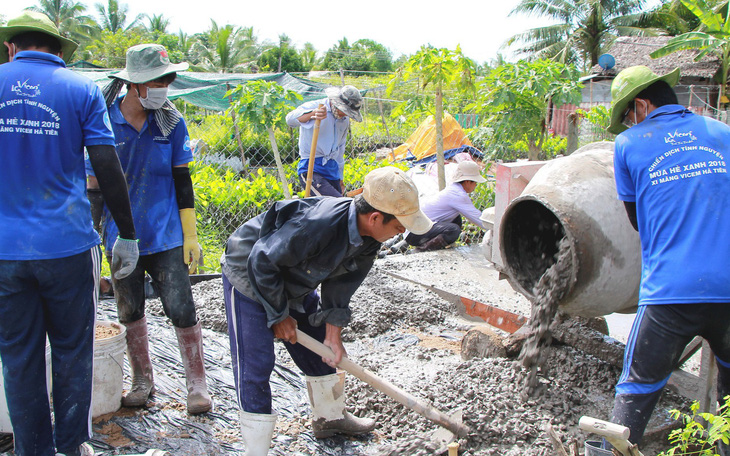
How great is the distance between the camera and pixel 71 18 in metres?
40.0

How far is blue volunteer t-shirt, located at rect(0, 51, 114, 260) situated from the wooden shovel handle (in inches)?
41.1

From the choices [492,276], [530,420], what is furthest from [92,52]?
[530,420]

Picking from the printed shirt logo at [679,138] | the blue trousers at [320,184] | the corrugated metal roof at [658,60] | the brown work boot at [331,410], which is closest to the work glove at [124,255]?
the brown work boot at [331,410]

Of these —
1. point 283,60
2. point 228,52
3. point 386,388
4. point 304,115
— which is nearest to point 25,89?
point 386,388

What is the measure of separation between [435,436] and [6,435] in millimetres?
2035

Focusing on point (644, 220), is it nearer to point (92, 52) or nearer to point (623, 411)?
point (623, 411)

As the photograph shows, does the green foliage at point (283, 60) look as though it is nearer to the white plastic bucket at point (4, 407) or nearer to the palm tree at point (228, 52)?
the palm tree at point (228, 52)

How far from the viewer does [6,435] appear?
2604 mm

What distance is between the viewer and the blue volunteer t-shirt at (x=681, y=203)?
6.67ft

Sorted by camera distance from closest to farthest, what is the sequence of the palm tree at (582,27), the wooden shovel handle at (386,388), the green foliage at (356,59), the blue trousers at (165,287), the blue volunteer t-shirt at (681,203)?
the blue volunteer t-shirt at (681,203) → the wooden shovel handle at (386,388) → the blue trousers at (165,287) → the palm tree at (582,27) → the green foliage at (356,59)

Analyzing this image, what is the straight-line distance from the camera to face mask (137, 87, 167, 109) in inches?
109

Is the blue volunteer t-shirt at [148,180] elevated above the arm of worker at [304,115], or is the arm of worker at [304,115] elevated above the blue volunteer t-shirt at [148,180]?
the arm of worker at [304,115]

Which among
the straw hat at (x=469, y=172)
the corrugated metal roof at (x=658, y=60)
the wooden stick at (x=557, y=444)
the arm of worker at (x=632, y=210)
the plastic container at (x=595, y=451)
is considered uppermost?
the corrugated metal roof at (x=658, y=60)

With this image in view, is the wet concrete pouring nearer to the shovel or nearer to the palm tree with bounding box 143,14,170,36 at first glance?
the shovel
